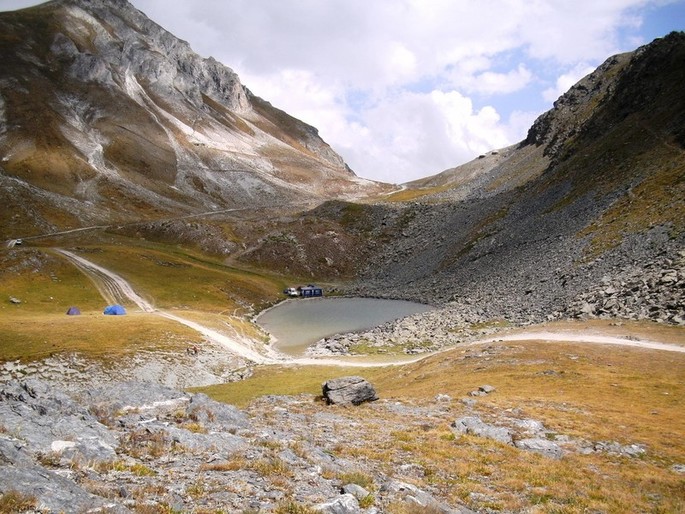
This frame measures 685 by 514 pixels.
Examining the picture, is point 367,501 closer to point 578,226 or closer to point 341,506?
point 341,506

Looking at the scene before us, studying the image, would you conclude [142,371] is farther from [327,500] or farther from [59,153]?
[59,153]

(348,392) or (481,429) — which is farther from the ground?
(348,392)

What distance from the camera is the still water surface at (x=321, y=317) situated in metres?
73.9

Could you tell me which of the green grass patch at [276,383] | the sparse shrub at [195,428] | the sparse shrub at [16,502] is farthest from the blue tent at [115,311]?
the sparse shrub at [16,502]

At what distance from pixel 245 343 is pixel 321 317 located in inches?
1003

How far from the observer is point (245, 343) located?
64.5 metres

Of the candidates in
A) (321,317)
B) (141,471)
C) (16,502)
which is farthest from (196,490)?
(321,317)

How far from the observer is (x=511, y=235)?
107250 millimetres

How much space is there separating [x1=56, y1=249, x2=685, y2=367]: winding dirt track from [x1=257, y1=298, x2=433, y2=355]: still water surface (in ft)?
22.1

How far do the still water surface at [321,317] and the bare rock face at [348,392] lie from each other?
1196 inches

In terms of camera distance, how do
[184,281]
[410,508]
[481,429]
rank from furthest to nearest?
[184,281] < [481,429] < [410,508]

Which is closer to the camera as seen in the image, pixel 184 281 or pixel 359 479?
pixel 359 479

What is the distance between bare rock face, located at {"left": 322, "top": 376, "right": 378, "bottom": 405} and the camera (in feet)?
107

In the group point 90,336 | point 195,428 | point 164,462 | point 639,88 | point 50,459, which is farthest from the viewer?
point 639,88
